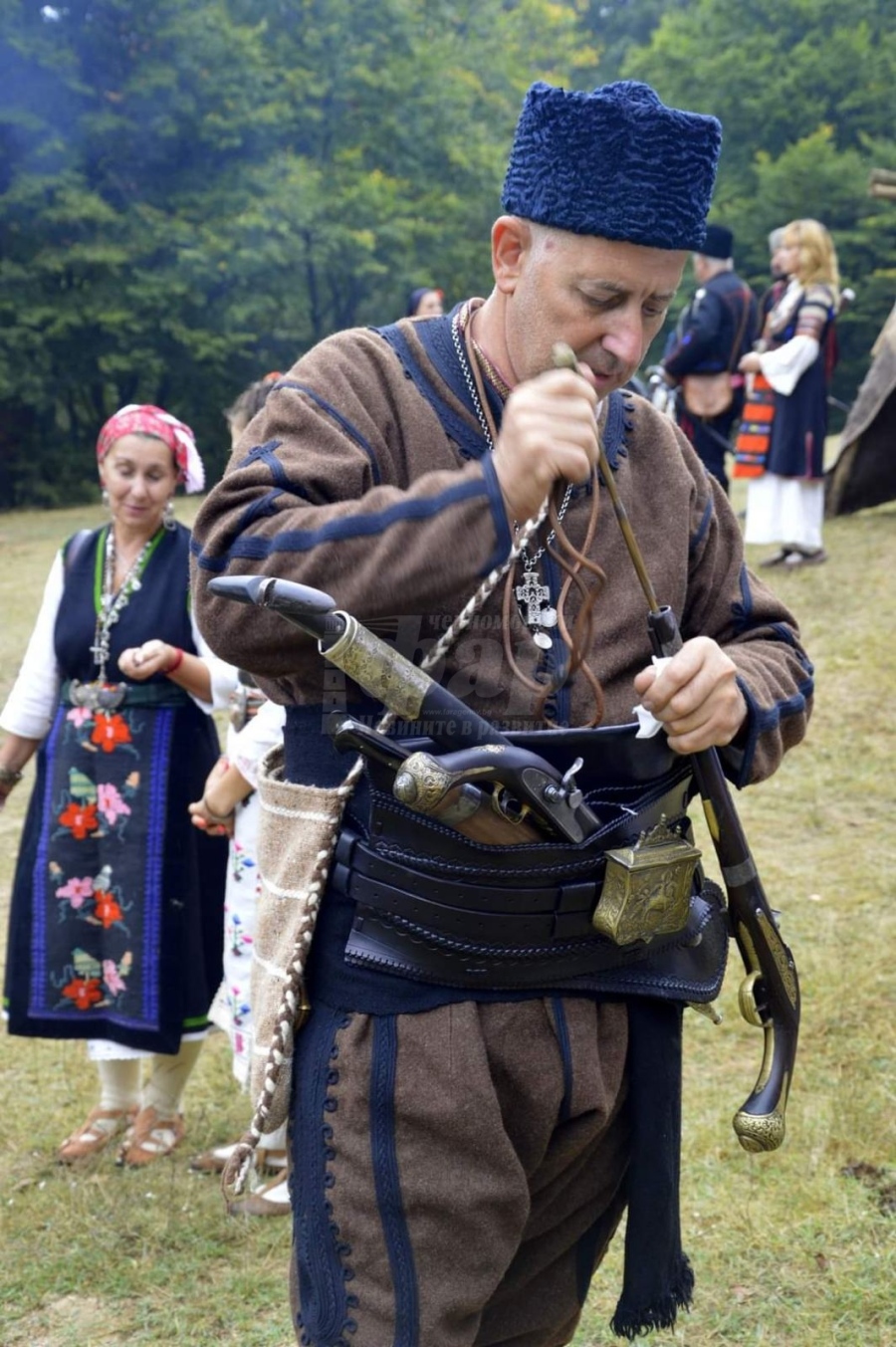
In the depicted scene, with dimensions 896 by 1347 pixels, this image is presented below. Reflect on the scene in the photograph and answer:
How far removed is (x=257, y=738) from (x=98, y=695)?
2.45ft

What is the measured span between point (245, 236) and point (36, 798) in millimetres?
22073

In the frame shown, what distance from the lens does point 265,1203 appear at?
12.6 feet

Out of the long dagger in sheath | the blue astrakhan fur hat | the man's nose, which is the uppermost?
the blue astrakhan fur hat

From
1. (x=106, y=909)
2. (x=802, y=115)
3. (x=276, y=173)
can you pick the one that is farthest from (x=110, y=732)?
(x=802, y=115)

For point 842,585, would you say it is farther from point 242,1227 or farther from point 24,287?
point 24,287

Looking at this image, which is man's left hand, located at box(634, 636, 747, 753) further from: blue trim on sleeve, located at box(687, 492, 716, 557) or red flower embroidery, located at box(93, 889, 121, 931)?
red flower embroidery, located at box(93, 889, 121, 931)

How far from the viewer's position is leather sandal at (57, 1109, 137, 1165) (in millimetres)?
4152

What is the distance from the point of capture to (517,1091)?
188 centimetres

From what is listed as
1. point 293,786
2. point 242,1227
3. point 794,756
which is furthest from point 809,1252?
point 794,756

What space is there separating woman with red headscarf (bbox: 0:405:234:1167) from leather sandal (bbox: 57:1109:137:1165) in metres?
0.03

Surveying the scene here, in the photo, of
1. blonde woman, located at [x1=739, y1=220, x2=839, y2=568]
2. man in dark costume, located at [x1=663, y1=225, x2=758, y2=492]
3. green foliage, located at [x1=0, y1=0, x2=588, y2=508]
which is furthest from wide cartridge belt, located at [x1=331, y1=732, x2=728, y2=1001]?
green foliage, located at [x1=0, y1=0, x2=588, y2=508]

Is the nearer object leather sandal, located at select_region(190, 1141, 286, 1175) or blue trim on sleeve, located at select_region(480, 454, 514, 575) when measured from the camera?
blue trim on sleeve, located at select_region(480, 454, 514, 575)

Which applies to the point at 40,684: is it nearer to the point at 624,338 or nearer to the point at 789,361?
the point at 624,338

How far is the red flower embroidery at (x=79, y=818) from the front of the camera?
158 inches
